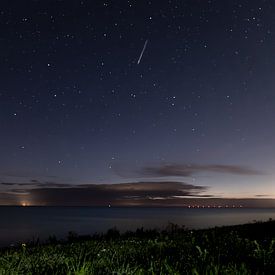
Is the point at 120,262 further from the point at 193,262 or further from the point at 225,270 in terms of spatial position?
the point at 225,270

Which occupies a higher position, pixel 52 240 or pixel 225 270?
pixel 225 270

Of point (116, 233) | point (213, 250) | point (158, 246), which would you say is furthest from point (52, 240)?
point (213, 250)

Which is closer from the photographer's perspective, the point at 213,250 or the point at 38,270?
the point at 38,270

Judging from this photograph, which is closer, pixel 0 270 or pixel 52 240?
pixel 0 270

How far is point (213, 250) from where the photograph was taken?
740cm

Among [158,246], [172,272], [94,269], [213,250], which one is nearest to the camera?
[172,272]

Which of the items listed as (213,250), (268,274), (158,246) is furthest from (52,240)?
(268,274)

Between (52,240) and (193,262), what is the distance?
10154 millimetres

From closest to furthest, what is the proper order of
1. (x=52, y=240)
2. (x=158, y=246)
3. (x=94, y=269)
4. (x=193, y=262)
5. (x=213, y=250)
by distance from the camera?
(x=94, y=269), (x=193, y=262), (x=213, y=250), (x=158, y=246), (x=52, y=240)

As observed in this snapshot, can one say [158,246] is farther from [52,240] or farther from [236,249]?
[52,240]

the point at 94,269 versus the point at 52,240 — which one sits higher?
the point at 94,269

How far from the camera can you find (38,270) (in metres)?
5.23

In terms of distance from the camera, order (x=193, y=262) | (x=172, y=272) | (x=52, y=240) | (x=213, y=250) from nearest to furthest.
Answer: (x=172, y=272) → (x=193, y=262) → (x=213, y=250) → (x=52, y=240)

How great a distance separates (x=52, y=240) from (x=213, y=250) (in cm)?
892
